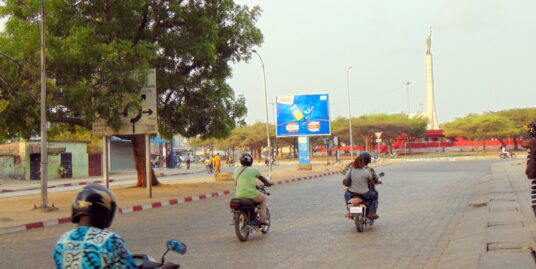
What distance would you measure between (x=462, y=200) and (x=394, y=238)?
24.4ft

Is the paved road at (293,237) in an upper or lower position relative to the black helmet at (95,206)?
lower

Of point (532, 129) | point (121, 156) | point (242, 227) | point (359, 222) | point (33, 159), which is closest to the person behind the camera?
point (532, 129)

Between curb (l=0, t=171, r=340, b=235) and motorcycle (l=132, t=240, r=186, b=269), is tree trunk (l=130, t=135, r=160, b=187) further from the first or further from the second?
motorcycle (l=132, t=240, r=186, b=269)

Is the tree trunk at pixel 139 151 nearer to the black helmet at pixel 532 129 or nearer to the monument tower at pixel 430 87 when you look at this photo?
the black helmet at pixel 532 129

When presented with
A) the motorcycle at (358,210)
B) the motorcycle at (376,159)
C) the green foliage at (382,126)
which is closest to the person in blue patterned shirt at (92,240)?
the motorcycle at (358,210)

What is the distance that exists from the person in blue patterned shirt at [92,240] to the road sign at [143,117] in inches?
638

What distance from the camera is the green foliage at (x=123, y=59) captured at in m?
17.8

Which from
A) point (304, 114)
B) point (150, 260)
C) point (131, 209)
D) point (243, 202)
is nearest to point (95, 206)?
point (150, 260)

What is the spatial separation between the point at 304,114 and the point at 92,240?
3763 centimetres

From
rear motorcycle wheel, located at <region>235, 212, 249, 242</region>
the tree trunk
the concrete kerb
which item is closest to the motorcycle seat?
rear motorcycle wheel, located at <region>235, 212, 249, 242</region>

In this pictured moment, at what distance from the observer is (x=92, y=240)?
2986 millimetres

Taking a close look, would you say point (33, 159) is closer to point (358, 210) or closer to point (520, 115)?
point (358, 210)

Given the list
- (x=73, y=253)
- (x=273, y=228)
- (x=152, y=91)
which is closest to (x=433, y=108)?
(x=152, y=91)

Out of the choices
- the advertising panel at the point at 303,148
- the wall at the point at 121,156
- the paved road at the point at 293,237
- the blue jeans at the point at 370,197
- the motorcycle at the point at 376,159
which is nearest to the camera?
the paved road at the point at 293,237
